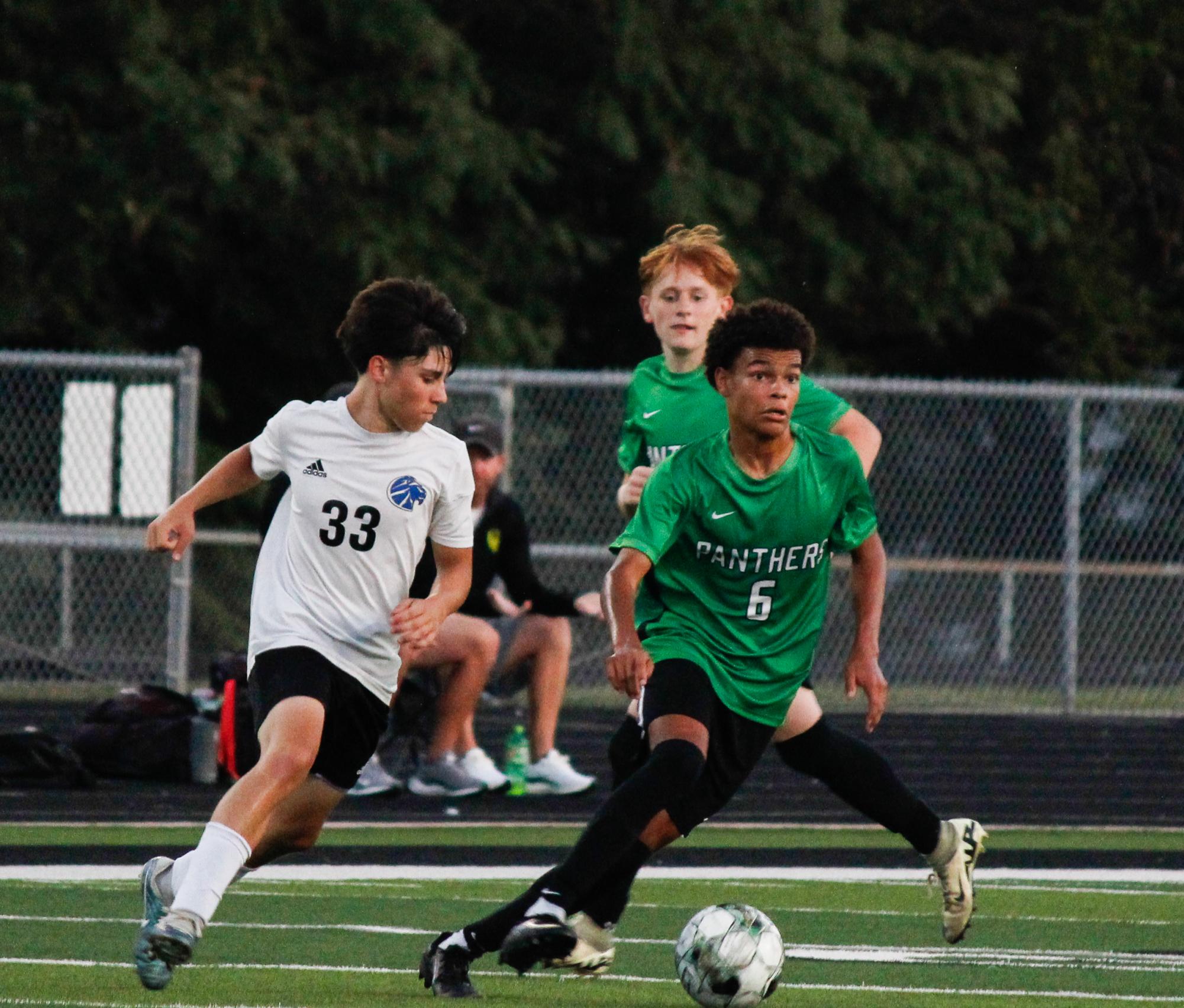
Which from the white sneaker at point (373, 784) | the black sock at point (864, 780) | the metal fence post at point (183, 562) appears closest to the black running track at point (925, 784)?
the white sneaker at point (373, 784)

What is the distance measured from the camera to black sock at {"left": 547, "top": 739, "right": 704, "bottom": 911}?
238 inches

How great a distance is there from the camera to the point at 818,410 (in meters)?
7.35

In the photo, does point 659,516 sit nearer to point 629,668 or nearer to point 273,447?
point 629,668

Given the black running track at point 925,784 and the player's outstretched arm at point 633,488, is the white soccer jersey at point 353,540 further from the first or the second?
the black running track at point 925,784

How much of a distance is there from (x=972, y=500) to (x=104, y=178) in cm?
747

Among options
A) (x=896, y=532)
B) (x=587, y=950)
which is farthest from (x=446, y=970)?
(x=896, y=532)

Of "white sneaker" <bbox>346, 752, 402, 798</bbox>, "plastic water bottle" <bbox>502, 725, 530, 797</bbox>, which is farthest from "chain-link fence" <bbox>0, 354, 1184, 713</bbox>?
"plastic water bottle" <bbox>502, 725, 530, 797</bbox>

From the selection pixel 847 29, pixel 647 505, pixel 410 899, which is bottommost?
pixel 410 899

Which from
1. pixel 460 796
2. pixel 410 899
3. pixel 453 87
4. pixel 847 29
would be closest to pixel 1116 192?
pixel 847 29

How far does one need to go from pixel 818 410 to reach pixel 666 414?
53cm

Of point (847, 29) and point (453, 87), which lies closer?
point (453, 87)

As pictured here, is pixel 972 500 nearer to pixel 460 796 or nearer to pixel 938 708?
pixel 938 708

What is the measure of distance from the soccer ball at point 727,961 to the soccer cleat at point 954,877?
3.32 ft

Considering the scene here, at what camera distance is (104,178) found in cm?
2056
